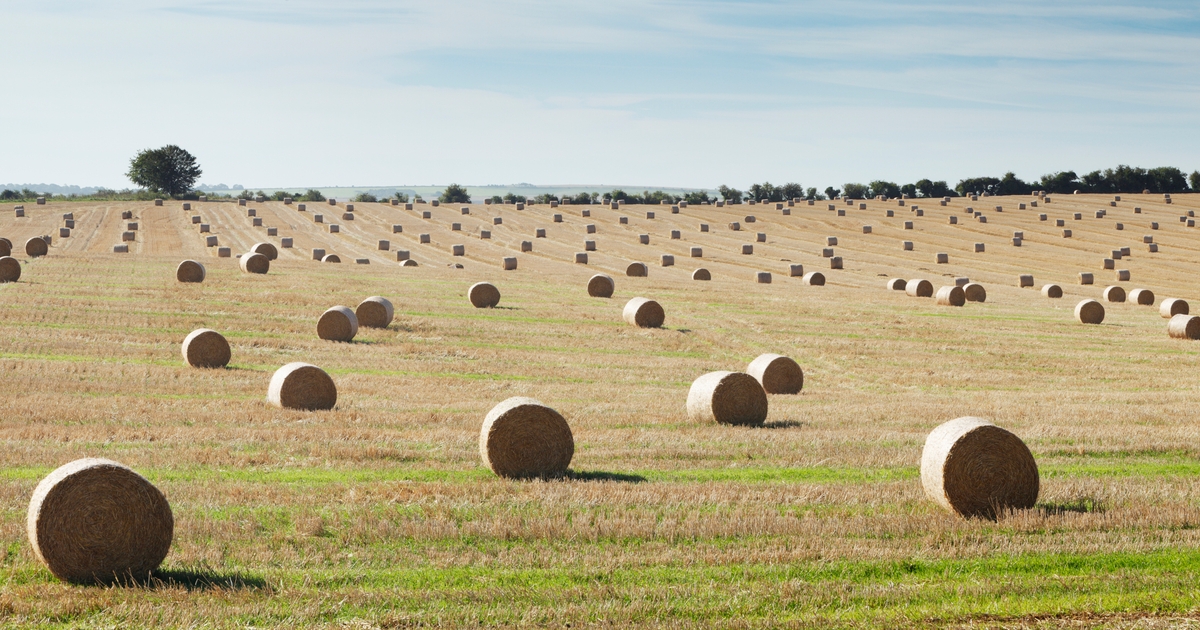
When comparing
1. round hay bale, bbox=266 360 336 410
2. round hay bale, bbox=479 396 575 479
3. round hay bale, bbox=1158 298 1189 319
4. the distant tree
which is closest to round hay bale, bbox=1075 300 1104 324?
round hay bale, bbox=1158 298 1189 319

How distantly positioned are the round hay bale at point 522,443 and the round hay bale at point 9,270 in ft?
97.3

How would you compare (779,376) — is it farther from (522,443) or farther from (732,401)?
(522,443)

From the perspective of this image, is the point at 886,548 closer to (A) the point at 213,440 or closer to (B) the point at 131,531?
(B) the point at 131,531

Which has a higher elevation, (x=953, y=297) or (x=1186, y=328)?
(x=953, y=297)

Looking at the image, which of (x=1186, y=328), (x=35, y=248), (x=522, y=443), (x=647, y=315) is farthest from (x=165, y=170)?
(x=522, y=443)

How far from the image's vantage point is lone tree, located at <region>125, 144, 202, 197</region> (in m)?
113

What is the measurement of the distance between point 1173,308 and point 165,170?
3899 inches

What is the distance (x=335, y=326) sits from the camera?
30234 millimetres

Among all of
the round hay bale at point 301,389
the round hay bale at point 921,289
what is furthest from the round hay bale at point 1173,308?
the round hay bale at point 301,389

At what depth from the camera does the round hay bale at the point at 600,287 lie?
4159cm

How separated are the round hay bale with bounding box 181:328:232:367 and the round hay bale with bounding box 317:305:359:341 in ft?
15.3

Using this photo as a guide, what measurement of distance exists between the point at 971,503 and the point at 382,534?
6.74 metres

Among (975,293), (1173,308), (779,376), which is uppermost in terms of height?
(975,293)

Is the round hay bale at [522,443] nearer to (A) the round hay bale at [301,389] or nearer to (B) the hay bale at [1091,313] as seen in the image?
(A) the round hay bale at [301,389]
